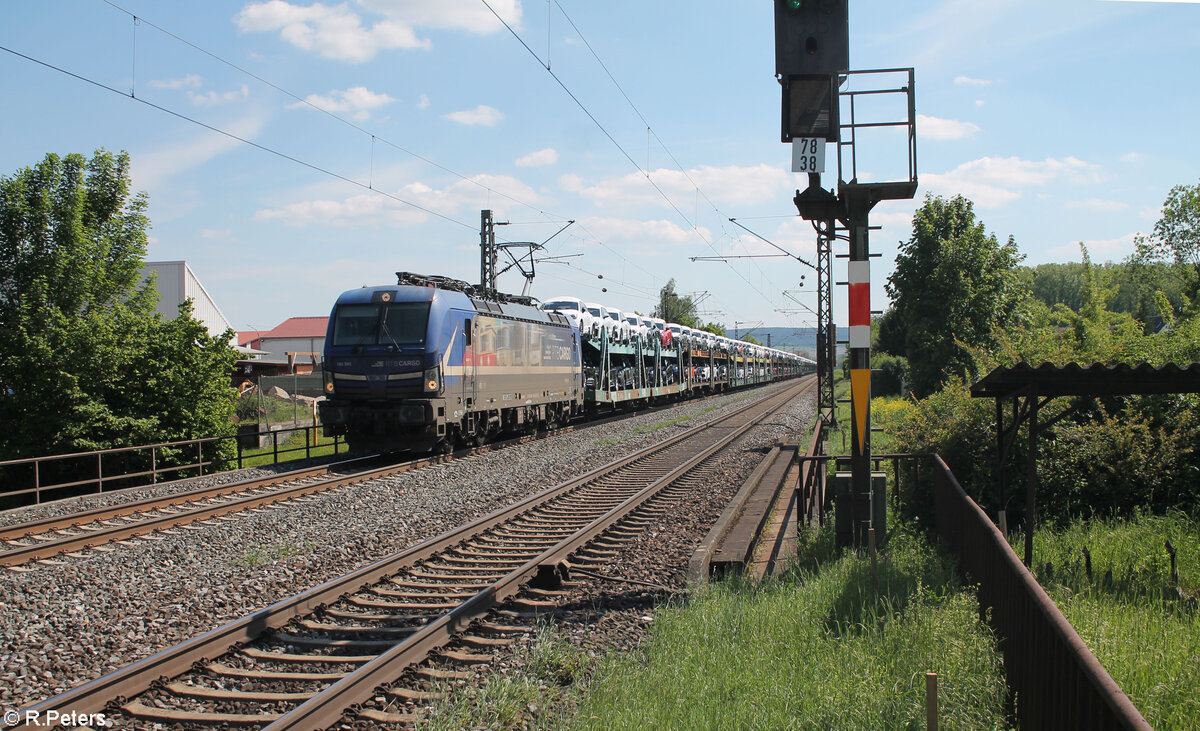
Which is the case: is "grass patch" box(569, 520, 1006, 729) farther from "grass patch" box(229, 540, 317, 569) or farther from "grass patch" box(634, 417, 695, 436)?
"grass patch" box(634, 417, 695, 436)

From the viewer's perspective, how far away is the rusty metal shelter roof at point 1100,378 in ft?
22.1

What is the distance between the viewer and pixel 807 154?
26.5ft

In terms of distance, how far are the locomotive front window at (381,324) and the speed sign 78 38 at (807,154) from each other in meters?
9.78

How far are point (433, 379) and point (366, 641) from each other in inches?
408

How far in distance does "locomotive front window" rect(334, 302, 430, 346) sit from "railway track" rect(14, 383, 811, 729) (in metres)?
6.96

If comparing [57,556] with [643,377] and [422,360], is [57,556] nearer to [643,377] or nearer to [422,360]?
[422,360]

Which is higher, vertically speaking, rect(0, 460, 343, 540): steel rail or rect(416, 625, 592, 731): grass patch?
rect(0, 460, 343, 540): steel rail

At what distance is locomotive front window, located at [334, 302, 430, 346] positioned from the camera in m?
16.4

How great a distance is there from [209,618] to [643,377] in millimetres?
29696

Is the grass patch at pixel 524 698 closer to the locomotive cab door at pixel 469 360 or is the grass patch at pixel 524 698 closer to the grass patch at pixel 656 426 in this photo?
the locomotive cab door at pixel 469 360

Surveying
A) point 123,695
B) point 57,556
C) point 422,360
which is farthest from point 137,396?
point 123,695

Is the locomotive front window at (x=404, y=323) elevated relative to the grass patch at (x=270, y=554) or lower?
elevated

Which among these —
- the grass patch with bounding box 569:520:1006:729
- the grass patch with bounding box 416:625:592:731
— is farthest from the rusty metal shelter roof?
the grass patch with bounding box 416:625:592:731

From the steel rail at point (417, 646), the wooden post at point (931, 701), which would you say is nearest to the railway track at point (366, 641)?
the steel rail at point (417, 646)
